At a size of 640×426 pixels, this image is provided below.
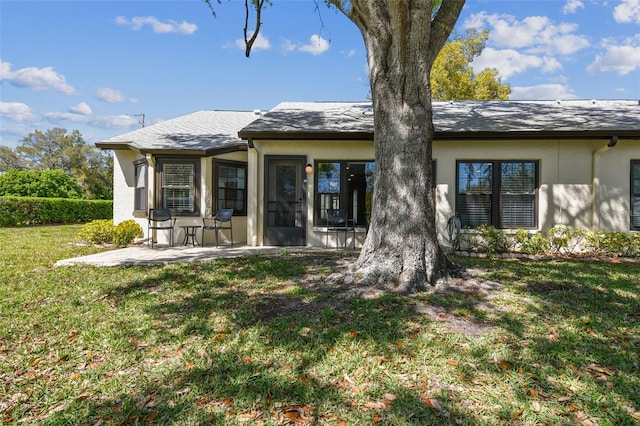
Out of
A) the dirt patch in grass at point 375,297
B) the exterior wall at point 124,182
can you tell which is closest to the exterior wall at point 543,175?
the exterior wall at point 124,182

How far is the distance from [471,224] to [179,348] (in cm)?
724

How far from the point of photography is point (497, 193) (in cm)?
821

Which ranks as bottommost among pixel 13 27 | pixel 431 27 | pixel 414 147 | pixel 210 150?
pixel 414 147

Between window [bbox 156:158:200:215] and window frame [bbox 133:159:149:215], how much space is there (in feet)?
2.09

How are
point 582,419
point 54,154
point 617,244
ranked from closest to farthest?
point 582,419, point 617,244, point 54,154

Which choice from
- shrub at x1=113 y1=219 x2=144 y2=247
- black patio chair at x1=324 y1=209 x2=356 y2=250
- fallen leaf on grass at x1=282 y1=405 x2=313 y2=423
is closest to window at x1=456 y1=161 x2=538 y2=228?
black patio chair at x1=324 y1=209 x2=356 y2=250

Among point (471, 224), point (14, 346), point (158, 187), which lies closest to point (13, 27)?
point (158, 187)

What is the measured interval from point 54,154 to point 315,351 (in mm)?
38571

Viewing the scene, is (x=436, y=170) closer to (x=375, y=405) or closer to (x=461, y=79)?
(x=375, y=405)

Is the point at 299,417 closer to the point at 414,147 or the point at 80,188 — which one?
the point at 414,147

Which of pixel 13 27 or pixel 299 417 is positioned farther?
pixel 13 27

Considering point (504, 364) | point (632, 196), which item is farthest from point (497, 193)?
point (504, 364)

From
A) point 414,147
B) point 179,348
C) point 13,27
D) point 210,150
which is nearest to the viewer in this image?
point 179,348

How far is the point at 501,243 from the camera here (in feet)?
25.1
